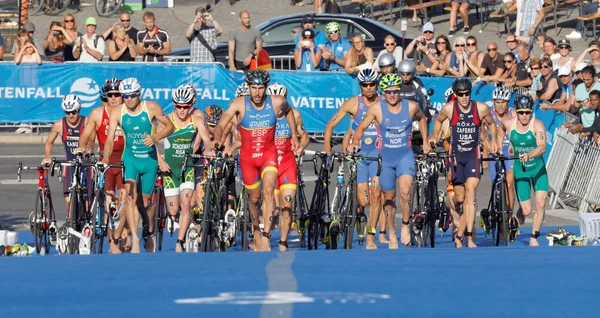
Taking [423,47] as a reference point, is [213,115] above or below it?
below

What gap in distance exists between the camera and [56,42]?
25.9m

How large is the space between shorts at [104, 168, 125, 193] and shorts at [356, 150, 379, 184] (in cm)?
273

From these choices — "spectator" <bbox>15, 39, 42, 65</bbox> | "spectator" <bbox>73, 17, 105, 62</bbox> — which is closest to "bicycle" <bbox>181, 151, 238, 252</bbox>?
"spectator" <bbox>15, 39, 42, 65</bbox>

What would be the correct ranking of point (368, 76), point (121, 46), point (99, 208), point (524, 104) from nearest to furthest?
point (99, 208) < point (368, 76) < point (524, 104) < point (121, 46)

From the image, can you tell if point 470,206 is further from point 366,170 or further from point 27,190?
point 27,190

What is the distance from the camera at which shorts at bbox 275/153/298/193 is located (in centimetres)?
1562

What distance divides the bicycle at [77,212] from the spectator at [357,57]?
974cm

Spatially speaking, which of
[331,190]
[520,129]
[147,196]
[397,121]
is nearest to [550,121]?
[331,190]

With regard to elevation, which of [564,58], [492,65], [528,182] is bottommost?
[528,182]

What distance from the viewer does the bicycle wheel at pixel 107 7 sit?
35594 millimetres

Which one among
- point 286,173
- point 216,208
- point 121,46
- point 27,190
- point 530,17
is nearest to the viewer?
point 216,208

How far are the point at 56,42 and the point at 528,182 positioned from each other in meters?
11.3

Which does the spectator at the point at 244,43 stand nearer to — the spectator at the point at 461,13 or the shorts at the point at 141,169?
the spectator at the point at 461,13

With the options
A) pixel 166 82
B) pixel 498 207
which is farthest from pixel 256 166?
pixel 166 82
